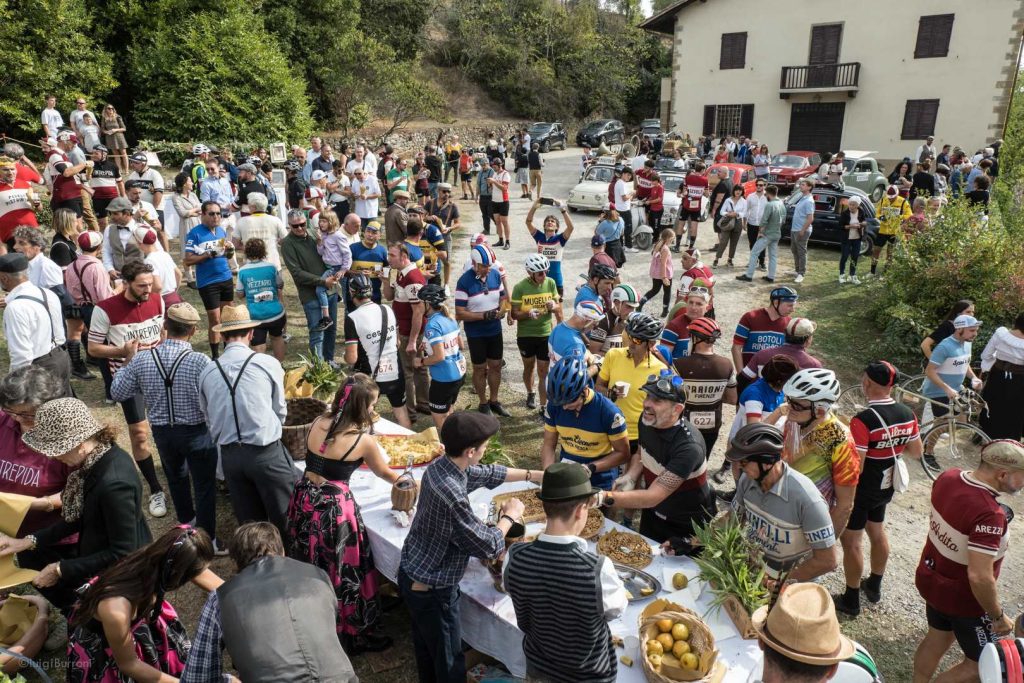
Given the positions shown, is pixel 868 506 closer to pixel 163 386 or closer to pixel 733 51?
pixel 163 386

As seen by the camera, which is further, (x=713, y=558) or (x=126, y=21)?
(x=126, y=21)

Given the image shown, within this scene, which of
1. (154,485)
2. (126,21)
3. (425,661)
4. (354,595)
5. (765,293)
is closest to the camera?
(425,661)

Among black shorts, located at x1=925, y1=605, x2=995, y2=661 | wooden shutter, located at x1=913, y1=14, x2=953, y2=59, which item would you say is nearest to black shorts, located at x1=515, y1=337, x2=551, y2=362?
black shorts, located at x1=925, y1=605, x2=995, y2=661

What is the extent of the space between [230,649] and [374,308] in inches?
154

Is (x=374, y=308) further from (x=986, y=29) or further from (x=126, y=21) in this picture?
(x=986, y=29)

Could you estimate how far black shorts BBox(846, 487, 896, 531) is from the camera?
15.8ft

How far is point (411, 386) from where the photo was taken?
26.8ft

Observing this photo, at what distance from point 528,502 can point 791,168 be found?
72.5 ft

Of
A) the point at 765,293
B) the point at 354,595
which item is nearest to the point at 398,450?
the point at 354,595

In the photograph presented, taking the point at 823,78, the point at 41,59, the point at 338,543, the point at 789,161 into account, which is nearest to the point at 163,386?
the point at 338,543

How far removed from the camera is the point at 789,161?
23828 mm

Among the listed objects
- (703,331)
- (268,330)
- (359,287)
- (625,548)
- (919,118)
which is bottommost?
(625,548)

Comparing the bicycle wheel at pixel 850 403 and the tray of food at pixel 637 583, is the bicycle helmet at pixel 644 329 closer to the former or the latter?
the tray of food at pixel 637 583

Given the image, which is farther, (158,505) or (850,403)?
(850,403)
